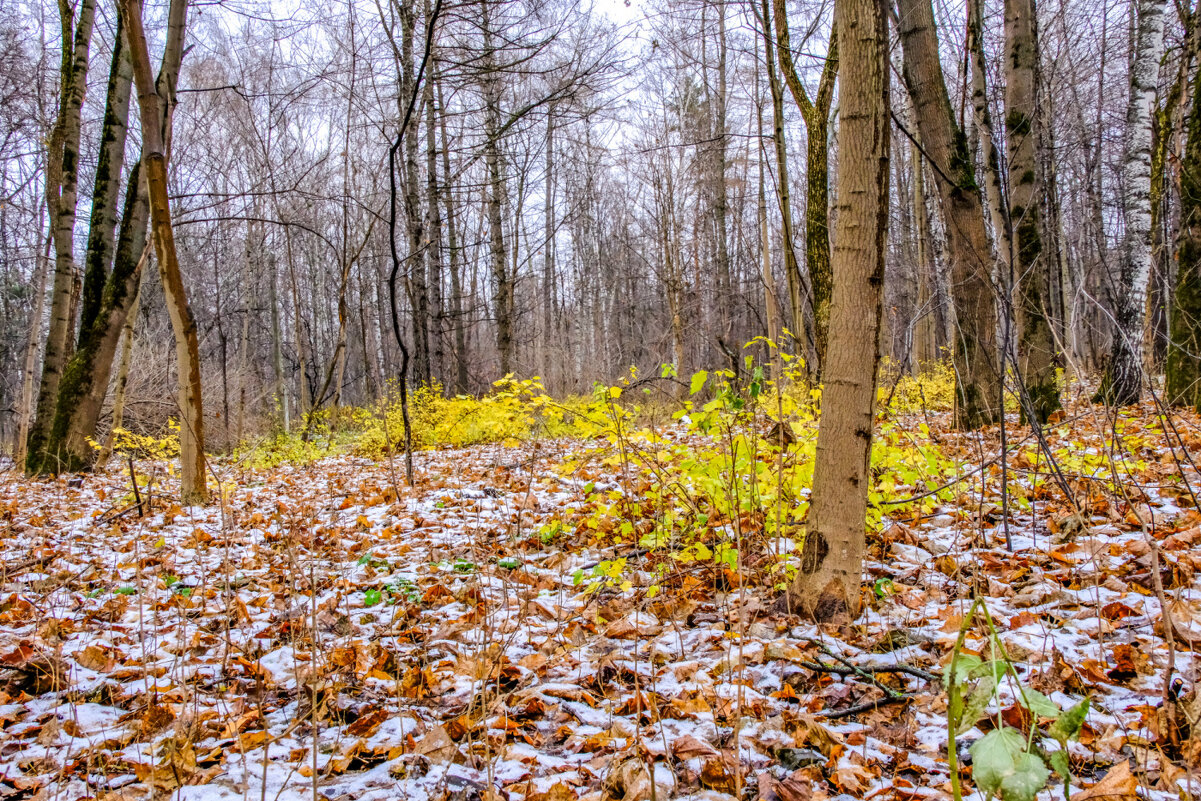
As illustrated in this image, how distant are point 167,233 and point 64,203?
5052 millimetres

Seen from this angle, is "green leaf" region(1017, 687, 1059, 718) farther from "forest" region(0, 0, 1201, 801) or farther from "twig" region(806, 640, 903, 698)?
"twig" region(806, 640, 903, 698)

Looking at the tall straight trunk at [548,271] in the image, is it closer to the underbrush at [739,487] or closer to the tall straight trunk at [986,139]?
the tall straight trunk at [986,139]

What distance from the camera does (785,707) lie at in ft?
5.94

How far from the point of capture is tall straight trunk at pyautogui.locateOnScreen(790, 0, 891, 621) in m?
2.06

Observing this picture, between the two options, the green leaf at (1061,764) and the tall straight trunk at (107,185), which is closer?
the green leaf at (1061,764)

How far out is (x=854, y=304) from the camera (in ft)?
6.88

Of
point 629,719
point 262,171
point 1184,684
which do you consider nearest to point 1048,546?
point 1184,684

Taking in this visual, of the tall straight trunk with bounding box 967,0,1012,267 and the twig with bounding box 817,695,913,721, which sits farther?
the tall straight trunk with bounding box 967,0,1012,267

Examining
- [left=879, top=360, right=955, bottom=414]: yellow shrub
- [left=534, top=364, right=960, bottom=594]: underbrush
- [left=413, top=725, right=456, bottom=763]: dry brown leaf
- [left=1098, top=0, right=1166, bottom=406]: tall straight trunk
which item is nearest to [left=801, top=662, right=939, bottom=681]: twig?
[left=534, top=364, right=960, bottom=594]: underbrush

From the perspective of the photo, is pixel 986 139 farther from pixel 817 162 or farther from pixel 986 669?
pixel 986 669

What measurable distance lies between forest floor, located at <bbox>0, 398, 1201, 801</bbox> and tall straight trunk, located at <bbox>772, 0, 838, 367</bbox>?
79.3 inches

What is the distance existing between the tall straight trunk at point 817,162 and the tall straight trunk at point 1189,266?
2844 millimetres

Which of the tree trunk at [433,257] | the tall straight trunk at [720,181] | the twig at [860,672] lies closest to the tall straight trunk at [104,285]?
the tree trunk at [433,257]

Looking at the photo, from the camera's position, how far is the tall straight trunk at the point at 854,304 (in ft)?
6.76
